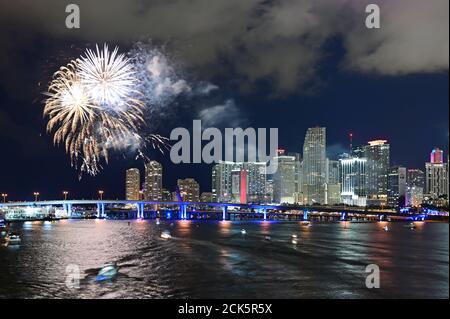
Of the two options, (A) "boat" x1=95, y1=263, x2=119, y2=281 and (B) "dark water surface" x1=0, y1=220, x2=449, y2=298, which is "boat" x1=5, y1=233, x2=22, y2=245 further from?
(A) "boat" x1=95, y1=263, x2=119, y2=281

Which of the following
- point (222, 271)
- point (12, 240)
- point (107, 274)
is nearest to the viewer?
point (107, 274)

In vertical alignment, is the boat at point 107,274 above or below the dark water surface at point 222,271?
above

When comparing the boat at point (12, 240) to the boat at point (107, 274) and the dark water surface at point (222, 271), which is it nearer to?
the dark water surface at point (222, 271)

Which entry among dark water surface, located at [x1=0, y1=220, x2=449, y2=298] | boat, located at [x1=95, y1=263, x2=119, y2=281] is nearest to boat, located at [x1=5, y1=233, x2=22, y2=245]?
dark water surface, located at [x1=0, y1=220, x2=449, y2=298]

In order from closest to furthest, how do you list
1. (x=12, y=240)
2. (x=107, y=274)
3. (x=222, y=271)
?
1. (x=107, y=274)
2. (x=222, y=271)
3. (x=12, y=240)

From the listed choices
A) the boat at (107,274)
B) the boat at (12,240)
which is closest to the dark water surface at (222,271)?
the boat at (107,274)

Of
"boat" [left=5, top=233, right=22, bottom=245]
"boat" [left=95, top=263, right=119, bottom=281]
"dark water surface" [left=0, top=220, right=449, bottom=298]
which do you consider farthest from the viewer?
"boat" [left=5, top=233, right=22, bottom=245]

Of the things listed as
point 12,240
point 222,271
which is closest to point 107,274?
point 222,271

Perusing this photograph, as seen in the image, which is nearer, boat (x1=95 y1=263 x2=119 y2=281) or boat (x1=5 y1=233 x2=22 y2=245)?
boat (x1=95 y1=263 x2=119 y2=281)

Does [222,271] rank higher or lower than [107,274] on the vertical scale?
lower

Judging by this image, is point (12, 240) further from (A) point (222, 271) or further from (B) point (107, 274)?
(A) point (222, 271)
